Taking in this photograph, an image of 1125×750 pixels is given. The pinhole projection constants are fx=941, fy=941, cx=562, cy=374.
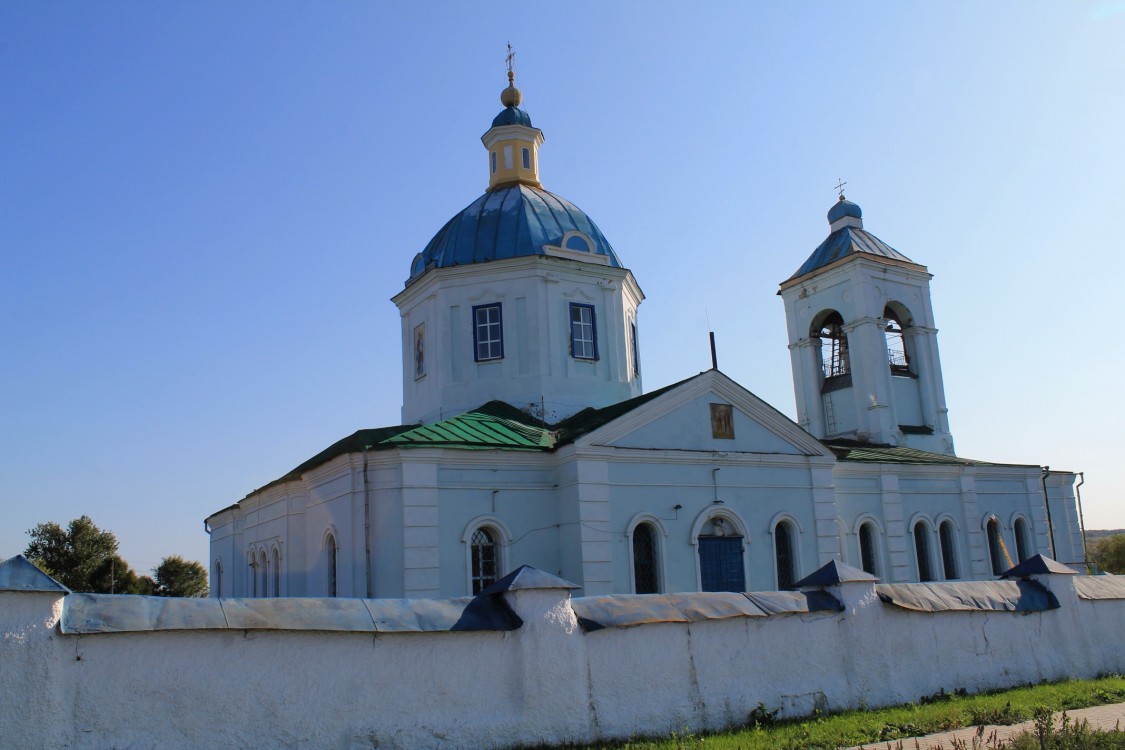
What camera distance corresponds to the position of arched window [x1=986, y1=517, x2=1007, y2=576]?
21.8 meters

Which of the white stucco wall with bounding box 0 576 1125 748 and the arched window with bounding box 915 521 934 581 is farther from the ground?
the arched window with bounding box 915 521 934 581

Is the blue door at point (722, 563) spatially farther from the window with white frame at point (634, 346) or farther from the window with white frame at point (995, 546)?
the window with white frame at point (995, 546)

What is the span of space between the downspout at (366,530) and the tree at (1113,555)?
1641 inches

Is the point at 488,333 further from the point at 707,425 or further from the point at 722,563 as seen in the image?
the point at 722,563

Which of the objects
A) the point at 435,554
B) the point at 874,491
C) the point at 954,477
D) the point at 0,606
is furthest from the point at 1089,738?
the point at 954,477

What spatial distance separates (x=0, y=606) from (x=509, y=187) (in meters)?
16.7

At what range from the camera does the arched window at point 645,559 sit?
51.5 feet

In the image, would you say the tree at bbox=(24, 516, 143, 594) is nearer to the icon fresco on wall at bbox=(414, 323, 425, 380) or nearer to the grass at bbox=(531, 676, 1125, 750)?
the icon fresco on wall at bbox=(414, 323, 425, 380)

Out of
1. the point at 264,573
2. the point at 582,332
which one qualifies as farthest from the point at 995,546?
the point at 264,573

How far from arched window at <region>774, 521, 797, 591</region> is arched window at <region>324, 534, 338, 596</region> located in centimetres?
773

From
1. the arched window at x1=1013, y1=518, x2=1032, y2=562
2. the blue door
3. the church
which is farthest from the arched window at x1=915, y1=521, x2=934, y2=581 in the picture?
the blue door

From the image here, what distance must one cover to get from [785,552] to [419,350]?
340 inches

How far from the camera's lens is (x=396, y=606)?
7.76 metres

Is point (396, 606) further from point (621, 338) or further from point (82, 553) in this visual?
point (82, 553)
